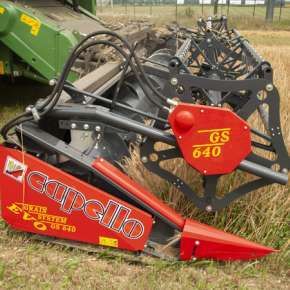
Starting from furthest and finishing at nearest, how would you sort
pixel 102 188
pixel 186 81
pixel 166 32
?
pixel 166 32 → pixel 102 188 → pixel 186 81

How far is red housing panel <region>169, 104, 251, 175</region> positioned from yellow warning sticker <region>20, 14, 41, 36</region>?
2.43 m

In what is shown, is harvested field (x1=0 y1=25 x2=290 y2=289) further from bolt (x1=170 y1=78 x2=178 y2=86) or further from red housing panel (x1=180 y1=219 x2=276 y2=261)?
bolt (x1=170 y1=78 x2=178 y2=86)

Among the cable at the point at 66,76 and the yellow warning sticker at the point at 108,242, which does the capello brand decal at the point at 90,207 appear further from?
the cable at the point at 66,76

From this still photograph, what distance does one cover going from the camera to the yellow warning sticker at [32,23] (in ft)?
14.1

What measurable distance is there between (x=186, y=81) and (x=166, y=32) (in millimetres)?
3556

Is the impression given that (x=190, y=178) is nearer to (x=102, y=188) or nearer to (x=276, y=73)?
(x=102, y=188)

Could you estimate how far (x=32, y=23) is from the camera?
4.33 m

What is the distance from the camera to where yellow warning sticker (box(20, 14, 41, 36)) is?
170 inches

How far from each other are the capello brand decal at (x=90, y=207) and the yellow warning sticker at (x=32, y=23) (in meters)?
2.18

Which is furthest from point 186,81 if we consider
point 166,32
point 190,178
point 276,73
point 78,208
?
point 276,73

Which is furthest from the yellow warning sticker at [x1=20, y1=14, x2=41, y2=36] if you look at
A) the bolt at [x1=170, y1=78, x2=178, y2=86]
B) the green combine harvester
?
the bolt at [x1=170, y1=78, x2=178, y2=86]

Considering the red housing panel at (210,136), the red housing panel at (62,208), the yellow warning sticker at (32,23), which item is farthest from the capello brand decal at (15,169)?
the yellow warning sticker at (32,23)

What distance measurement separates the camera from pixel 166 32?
19.1 feet

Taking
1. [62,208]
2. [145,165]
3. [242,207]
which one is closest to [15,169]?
[62,208]
